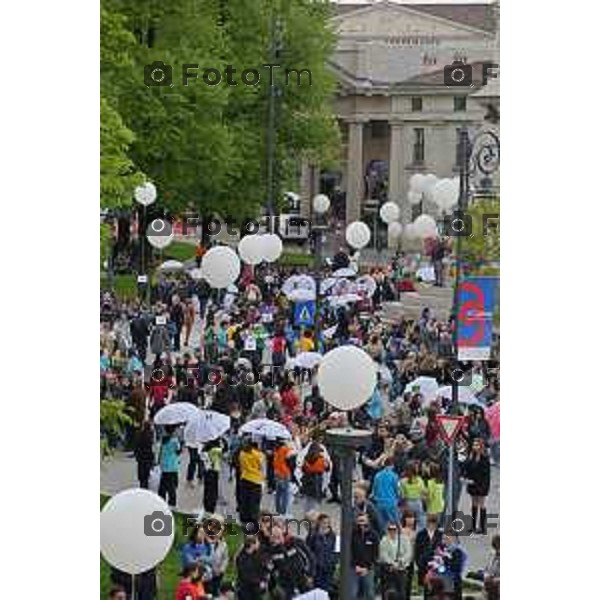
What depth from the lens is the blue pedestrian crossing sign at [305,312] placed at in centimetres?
1603

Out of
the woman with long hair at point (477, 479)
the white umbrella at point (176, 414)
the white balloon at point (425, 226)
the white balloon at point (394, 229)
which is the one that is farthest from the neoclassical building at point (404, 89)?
the white umbrella at point (176, 414)

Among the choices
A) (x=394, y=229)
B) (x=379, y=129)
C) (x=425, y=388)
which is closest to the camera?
(x=425, y=388)

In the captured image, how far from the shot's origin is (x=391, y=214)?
16.5m

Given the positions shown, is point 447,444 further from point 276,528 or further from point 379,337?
point 379,337

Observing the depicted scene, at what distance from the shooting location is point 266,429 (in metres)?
13.2

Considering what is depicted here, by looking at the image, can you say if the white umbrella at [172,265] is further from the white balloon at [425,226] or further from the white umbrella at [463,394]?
the white umbrella at [463,394]

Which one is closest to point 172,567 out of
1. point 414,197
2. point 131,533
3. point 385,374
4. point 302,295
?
point 131,533

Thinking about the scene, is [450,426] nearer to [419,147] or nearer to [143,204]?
[143,204]

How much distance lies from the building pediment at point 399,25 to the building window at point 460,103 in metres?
0.52

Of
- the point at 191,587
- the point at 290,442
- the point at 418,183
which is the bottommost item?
the point at 191,587

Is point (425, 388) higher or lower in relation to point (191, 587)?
higher

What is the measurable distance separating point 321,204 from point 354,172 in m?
1.60
